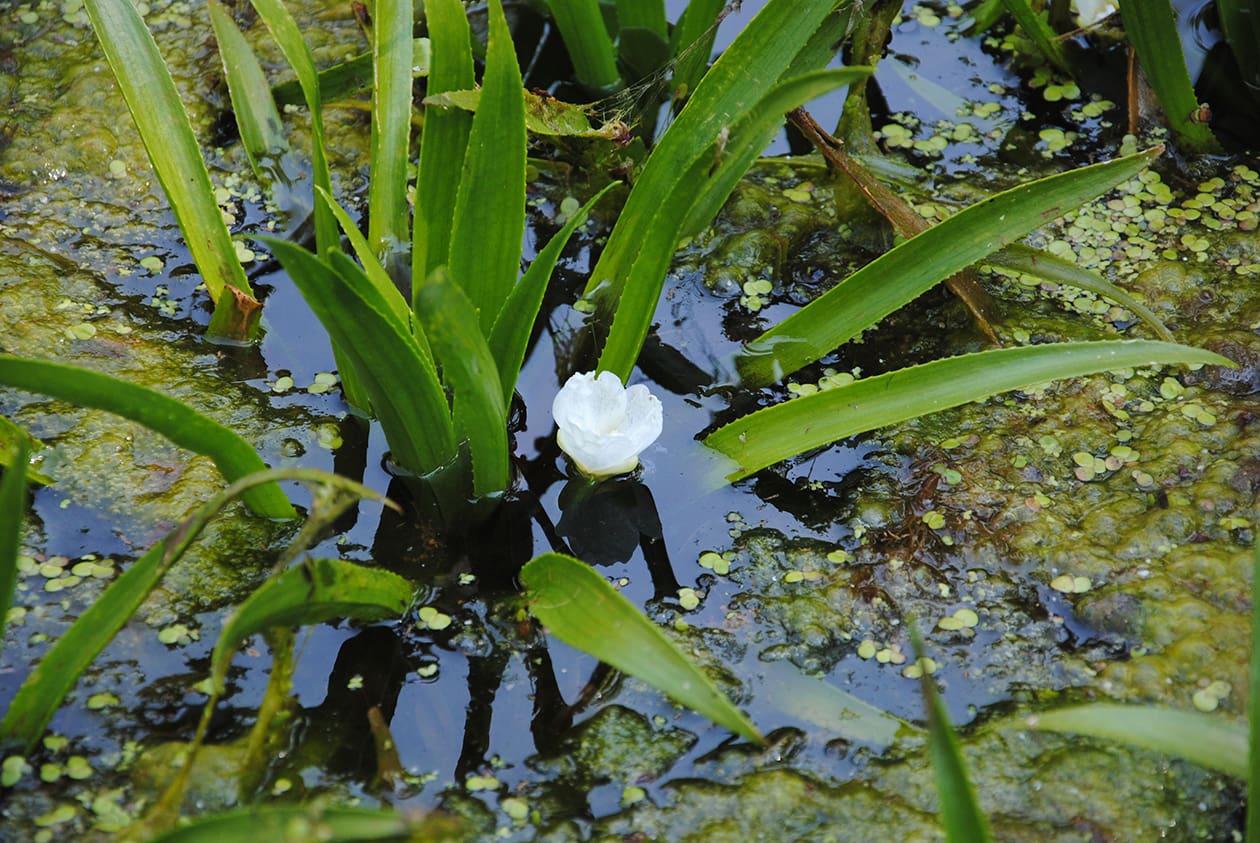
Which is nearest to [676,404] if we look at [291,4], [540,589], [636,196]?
[636,196]

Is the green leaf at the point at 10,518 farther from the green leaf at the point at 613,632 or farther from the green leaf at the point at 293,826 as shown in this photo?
the green leaf at the point at 613,632

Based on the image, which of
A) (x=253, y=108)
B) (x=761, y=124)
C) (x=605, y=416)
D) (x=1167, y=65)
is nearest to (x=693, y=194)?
→ (x=761, y=124)

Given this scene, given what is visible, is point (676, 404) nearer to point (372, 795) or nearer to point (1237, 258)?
point (372, 795)

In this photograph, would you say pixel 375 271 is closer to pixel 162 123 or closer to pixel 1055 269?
pixel 162 123

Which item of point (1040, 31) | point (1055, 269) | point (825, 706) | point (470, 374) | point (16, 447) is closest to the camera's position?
point (470, 374)

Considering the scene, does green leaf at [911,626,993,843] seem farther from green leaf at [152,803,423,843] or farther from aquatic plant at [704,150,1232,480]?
aquatic plant at [704,150,1232,480]
